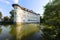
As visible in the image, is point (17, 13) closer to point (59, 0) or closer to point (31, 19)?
point (31, 19)

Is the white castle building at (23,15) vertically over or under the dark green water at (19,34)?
over

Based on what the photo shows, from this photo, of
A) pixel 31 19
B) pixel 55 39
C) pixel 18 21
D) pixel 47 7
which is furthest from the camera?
pixel 31 19

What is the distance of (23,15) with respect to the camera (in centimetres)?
5003

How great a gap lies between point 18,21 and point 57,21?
111 feet

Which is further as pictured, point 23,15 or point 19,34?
point 23,15

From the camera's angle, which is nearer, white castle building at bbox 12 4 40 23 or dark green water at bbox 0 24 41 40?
dark green water at bbox 0 24 41 40

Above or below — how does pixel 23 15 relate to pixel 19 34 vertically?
above

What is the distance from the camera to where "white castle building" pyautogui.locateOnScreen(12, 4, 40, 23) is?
149 ft

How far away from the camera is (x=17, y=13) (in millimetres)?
45031

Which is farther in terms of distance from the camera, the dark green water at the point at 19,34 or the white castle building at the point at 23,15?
the white castle building at the point at 23,15

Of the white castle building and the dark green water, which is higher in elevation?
the white castle building

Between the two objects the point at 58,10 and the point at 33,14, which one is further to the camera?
the point at 33,14

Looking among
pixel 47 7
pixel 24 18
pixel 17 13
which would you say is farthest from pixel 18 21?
pixel 47 7

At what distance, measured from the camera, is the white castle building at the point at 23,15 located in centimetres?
4555
